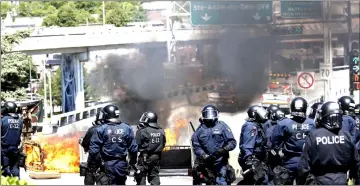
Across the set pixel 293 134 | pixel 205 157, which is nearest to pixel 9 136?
pixel 205 157

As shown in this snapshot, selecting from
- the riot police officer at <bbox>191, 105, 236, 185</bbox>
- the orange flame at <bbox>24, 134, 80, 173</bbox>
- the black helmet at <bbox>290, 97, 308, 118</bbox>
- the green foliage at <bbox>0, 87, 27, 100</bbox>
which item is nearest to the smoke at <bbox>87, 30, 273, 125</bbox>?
the green foliage at <bbox>0, 87, 27, 100</bbox>

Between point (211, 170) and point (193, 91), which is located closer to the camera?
point (211, 170)

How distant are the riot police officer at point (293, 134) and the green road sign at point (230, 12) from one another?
18.0 m

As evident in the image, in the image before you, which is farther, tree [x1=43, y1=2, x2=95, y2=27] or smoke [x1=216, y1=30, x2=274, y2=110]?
tree [x1=43, y1=2, x2=95, y2=27]

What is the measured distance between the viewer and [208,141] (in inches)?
494

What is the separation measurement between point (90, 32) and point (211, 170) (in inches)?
1161

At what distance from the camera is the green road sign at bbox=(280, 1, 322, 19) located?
35.3 m

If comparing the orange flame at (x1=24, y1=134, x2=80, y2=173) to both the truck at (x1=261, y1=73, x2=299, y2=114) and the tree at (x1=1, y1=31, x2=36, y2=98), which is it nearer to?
the tree at (x1=1, y1=31, x2=36, y2=98)

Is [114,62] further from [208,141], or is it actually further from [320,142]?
[320,142]

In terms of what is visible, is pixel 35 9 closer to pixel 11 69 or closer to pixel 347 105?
pixel 11 69

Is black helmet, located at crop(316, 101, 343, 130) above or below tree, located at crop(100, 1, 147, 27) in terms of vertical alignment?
below

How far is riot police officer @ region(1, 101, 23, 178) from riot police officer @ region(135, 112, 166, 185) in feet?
6.74

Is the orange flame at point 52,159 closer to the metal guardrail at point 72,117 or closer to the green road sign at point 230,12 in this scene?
the green road sign at point 230,12

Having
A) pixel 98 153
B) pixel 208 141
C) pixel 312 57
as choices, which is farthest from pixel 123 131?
pixel 312 57
